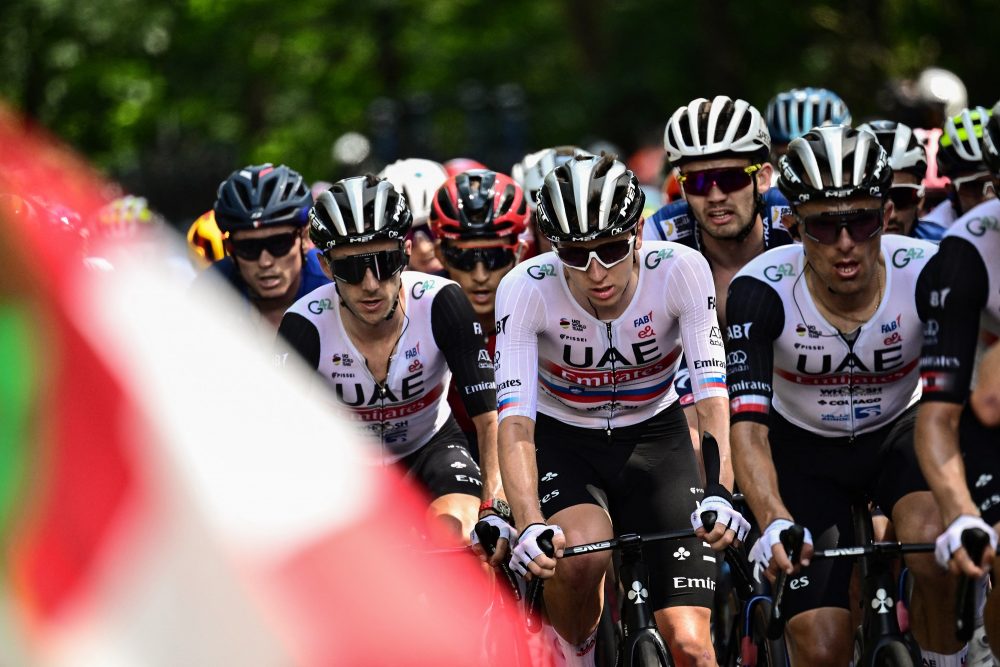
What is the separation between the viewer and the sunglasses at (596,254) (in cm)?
628

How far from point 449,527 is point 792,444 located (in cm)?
156

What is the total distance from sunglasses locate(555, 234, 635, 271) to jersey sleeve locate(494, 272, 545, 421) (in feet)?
1.10

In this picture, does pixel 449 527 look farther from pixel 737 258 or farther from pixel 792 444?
pixel 737 258

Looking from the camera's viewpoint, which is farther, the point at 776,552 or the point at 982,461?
the point at 982,461

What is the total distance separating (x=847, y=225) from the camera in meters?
5.89

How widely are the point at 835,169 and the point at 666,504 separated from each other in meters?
1.59

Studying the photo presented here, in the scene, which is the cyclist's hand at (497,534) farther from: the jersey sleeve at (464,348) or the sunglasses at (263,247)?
the sunglasses at (263,247)

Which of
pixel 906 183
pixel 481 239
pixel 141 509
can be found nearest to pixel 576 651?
pixel 481 239

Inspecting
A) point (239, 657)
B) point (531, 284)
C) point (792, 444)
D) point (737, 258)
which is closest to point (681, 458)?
point (792, 444)

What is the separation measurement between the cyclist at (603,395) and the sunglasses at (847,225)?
732mm

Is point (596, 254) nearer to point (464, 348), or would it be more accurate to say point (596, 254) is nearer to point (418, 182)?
point (464, 348)

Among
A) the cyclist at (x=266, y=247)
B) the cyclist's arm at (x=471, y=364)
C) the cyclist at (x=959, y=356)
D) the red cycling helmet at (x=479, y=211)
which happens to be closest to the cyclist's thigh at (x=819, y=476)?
the cyclist at (x=959, y=356)

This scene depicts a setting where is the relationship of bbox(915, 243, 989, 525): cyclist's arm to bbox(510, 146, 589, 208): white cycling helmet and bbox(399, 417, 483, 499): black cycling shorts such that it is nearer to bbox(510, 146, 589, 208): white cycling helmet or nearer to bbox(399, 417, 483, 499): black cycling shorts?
bbox(399, 417, 483, 499): black cycling shorts

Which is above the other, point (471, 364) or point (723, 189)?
point (723, 189)
